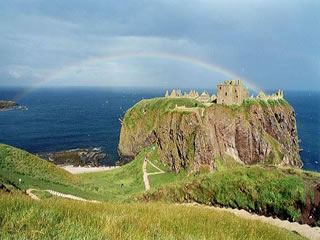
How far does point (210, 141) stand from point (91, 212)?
43.7 m

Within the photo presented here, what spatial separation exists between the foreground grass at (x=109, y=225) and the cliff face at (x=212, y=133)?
125 feet

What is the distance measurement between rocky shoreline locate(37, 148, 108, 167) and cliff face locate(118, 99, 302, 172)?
24.3ft

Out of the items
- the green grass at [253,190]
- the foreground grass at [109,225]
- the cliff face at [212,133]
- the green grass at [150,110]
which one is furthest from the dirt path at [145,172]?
the foreground grass at [109,225]

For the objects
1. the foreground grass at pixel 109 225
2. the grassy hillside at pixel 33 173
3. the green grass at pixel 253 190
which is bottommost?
the grassy hillside at pixel 33 173

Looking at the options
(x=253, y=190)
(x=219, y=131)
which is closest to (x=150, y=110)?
(x=219, y=131)

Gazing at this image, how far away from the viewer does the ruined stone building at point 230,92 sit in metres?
59.2

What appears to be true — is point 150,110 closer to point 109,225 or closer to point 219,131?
point 219,131

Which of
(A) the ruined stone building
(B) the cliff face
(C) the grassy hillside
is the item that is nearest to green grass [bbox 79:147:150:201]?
(B) the cliff face

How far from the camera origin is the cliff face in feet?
160

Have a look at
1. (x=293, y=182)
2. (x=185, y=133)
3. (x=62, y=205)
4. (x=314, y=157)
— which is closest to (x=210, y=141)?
(x=185, y=133)

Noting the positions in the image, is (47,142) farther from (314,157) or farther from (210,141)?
(314,157)

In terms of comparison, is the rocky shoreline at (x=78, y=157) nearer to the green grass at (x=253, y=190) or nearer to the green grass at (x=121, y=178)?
the green grass at (x=121, y=178)

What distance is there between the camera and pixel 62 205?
8.23m

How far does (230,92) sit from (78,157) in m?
48.0
